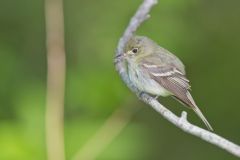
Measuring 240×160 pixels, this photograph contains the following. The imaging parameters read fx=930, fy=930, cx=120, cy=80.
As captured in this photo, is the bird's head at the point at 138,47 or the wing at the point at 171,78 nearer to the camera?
the wing at the point at 171,78

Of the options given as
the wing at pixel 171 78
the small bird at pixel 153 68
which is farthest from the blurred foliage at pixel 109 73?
the wing at pixel 171 78

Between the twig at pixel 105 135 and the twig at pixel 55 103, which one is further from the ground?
the twig at pixel 55 103

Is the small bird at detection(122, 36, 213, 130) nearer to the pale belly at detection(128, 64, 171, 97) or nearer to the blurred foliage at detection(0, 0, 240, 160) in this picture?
the pale belly at detection(128, 64, 171, 97)

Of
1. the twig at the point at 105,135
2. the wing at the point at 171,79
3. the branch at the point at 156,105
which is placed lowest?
the wing at the point at 171,79

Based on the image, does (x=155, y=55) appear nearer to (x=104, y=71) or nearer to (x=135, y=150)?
(x=104, y=71)

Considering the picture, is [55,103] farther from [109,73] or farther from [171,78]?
[171,78]

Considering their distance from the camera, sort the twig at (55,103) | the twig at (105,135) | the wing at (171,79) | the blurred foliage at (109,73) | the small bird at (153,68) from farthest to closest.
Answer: the small bird at (153,68)
the wing at (171,79)
the blurred foliage at (109,73)
the twig at (105,135)
the twig at (55,103)

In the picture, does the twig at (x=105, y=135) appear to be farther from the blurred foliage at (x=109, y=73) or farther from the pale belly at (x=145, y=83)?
the pale belly at (x=145, y=83)

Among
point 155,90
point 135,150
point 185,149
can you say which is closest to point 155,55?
point 155,90
